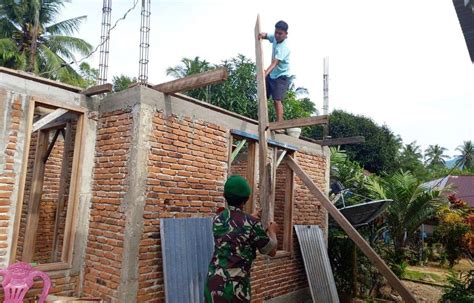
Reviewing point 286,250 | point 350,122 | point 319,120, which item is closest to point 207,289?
point 319,120

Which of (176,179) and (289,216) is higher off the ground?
(176,179)

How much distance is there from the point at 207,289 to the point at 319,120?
9.13ft

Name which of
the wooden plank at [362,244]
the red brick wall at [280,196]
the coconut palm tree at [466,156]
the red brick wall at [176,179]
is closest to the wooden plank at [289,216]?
the red brick wall at [280,196]

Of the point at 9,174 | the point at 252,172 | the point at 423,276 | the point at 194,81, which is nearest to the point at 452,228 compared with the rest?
the point at 423,276

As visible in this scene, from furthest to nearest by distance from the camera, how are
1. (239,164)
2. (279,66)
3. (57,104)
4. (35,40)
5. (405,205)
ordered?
(35,40) < (239,164) < (405,205) < (279,66) < (57,104)

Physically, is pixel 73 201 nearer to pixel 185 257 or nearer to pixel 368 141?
pixel 185 257

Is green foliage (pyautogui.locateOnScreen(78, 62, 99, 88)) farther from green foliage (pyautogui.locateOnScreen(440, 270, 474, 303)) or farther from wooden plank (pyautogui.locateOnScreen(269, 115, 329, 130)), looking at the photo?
green foliage (pyautogui.locateOnScreen(440, 270, 474, 303))

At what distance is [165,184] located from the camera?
4.07m

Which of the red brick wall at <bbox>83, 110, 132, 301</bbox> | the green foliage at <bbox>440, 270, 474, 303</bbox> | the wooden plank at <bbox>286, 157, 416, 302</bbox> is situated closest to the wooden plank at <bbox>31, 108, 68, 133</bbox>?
the red brick wall at <bbox>83, 110, 132, 301</bbox>

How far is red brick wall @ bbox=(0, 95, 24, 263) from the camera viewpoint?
3.43m

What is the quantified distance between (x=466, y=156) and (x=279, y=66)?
126ft

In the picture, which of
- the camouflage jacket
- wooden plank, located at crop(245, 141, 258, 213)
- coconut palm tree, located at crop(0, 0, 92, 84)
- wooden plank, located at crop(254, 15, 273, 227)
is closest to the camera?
the camouflage jacket

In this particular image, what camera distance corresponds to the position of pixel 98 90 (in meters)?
Result: 3.96

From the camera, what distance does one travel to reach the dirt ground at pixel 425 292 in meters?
7.90
